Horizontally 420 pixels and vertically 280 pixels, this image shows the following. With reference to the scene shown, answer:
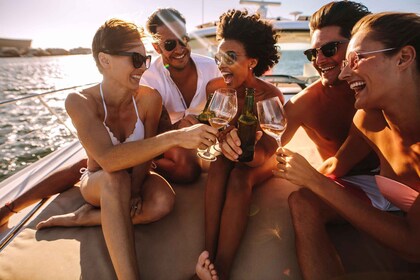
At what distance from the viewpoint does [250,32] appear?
266 cm

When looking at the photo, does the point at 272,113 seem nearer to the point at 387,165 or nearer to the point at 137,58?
the point at 387,165

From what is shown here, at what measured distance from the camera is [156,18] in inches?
129

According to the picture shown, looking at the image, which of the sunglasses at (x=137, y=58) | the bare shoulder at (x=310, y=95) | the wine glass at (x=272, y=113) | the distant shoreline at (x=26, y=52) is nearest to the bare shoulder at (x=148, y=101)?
the sunglasses at (x=137, y=58)

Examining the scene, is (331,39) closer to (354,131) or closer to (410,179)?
(354,131)

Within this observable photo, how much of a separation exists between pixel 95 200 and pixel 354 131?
2.01 m

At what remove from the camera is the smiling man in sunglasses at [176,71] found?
10.6 ft

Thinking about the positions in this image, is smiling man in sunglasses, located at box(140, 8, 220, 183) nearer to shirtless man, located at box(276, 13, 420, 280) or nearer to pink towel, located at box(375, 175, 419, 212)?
shirtless man, located at box(276, 13, 420, 280)

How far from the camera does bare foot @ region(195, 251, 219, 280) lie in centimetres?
171

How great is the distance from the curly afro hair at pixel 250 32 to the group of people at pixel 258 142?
1 centimetres

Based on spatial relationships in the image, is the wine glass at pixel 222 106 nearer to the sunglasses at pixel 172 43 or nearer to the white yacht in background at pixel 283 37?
the sunglasses at pixel 172 43

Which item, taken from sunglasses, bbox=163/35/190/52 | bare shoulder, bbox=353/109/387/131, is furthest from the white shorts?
sunglasses, bbox=163/35/190/52

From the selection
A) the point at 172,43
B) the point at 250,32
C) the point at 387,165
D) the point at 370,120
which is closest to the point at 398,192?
the point at 387,165

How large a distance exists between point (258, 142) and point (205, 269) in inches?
43.8

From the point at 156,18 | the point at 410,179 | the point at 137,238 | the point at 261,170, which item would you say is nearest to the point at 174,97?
the point at 156,18
